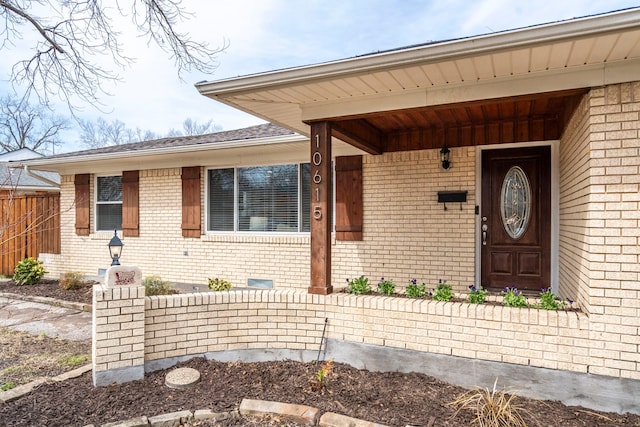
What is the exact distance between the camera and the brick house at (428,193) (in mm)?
3021

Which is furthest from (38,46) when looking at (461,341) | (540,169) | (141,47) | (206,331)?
(540,169)

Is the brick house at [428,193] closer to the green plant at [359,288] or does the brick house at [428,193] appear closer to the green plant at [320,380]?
the green plant at [359,288]

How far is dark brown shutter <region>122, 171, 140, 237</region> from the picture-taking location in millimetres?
7965

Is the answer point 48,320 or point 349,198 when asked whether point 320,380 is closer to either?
point 349,198

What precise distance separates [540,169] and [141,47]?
6134 mm

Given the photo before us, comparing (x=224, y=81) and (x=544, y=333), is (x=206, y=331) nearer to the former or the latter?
(x=224, y=81)

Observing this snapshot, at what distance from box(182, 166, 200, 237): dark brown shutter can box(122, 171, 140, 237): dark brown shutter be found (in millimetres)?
1208

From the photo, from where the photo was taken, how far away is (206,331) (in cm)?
390

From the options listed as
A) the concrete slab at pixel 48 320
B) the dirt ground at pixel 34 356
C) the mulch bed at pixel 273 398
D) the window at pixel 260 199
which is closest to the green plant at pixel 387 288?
the mulch bed at pixel 273 398

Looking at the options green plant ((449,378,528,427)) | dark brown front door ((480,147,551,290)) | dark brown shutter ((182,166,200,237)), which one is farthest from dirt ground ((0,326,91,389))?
dark brown front door ((480,147,551,290))

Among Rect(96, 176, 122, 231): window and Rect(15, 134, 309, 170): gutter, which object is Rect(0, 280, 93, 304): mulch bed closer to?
Rect(96, 176, 122, 231): window

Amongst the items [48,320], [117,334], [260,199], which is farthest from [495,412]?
[48,320]

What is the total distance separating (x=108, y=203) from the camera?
8461 millimetres

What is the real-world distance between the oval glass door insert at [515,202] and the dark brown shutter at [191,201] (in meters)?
5.19
